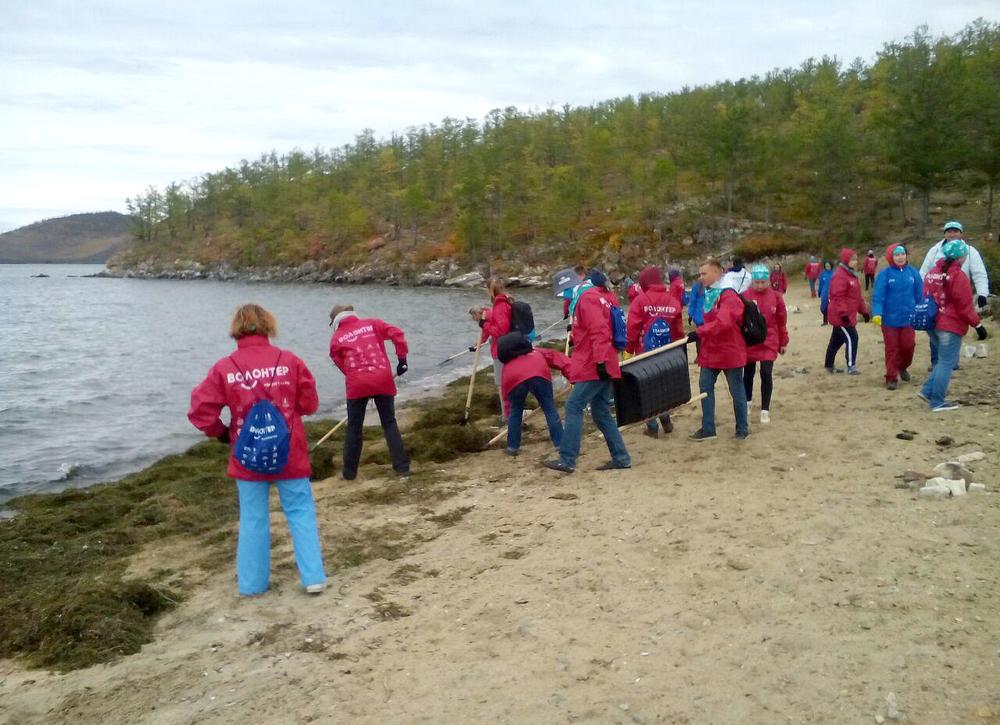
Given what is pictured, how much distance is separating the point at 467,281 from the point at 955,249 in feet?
205

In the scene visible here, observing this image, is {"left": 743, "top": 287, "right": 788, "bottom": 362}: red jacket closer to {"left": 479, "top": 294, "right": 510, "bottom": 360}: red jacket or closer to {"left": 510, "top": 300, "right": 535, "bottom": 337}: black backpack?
{"left": 510, "top": 300, "right": 535, "bottom": 337}: black backpack

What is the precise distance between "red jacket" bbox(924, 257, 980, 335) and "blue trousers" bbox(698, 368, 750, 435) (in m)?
2.32

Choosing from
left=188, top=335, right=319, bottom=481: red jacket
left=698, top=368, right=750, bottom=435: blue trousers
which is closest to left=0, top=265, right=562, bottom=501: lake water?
left=188, top=335, right=319, bottom=481: red jacket

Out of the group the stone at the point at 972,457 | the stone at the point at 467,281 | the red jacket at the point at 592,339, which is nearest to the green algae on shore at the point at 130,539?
the red jacket at the point at 592,339

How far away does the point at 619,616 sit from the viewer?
448 cm

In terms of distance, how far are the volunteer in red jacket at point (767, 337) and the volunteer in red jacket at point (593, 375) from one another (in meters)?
2.16

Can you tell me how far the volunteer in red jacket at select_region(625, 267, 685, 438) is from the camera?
9117 mm

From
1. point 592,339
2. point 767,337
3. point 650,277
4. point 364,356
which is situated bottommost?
point 767,337

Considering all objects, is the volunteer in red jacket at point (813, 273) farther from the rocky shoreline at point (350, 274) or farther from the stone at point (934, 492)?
the rocky shoreline at point (350, 274)

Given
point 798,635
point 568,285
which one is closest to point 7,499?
point 568,285

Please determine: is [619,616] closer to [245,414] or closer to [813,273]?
[245,414]

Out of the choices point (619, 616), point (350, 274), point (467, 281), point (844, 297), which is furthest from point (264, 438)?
point (350, 274)

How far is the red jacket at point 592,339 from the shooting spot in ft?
24.3

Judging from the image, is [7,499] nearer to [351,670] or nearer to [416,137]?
[351,670]
